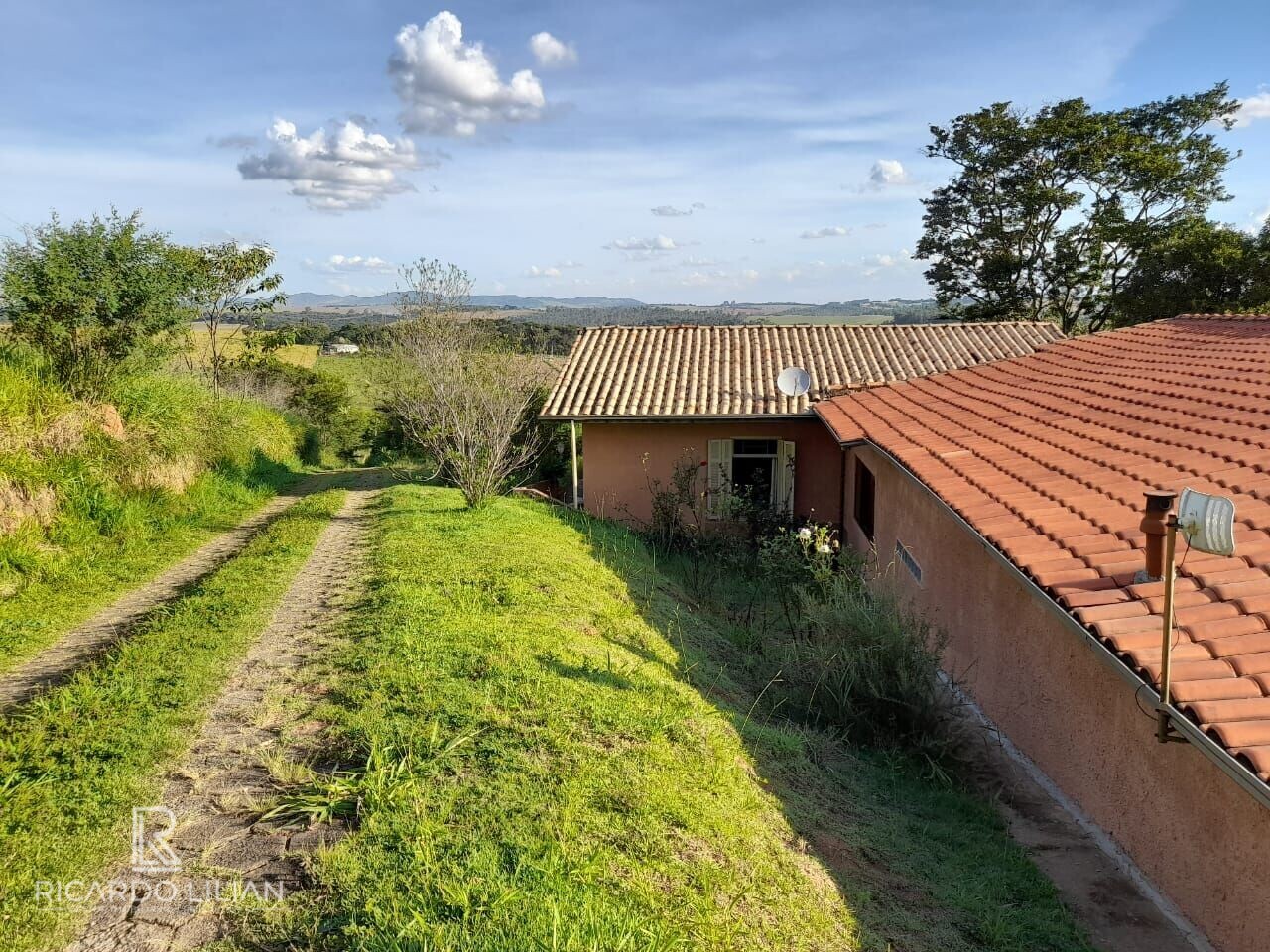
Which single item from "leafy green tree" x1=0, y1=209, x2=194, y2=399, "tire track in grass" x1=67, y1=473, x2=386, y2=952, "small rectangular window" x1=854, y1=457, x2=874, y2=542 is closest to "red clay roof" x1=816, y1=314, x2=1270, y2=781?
"small rectangular window" x1=854, y1=457, x2=874, y2=542

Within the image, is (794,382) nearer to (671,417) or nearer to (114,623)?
(671,417)

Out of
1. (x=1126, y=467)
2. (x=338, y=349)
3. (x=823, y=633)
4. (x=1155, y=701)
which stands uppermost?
(x=338, y=349)

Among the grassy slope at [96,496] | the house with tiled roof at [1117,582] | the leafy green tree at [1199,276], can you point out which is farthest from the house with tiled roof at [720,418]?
the leafy green tree at [1199,276]

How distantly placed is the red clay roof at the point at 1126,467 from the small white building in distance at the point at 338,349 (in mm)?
47789

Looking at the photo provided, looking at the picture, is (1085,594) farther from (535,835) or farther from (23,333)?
(23,333)

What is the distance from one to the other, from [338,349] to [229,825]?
59416 millimetres

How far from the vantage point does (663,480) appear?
593 inches

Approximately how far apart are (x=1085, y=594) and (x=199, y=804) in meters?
4.92

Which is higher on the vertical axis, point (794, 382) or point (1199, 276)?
point (1199, 276)

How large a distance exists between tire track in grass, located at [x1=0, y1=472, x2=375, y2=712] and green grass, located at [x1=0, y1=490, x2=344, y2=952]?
0.28m

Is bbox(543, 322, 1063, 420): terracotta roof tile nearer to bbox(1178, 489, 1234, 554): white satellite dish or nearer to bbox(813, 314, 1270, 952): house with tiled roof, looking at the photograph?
bbox(813, 314, 1270, 952): house with tiled roof

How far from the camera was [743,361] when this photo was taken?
16375 mm

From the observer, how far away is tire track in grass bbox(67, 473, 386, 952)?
11.3 feet

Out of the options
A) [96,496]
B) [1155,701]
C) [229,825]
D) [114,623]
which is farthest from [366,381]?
[1155,701]
